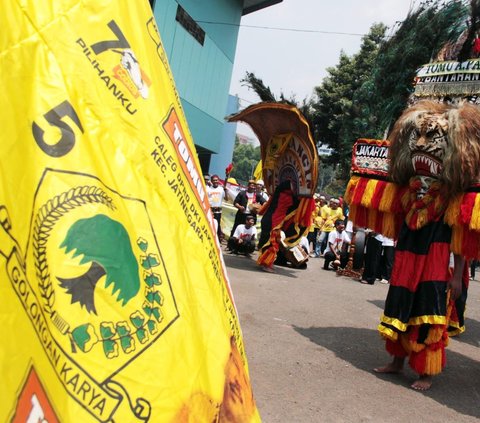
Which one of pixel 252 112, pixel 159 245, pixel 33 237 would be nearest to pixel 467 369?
pixel 159 245

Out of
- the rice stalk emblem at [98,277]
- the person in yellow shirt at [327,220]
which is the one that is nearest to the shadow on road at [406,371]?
the rice stalk emblem at [98,277]

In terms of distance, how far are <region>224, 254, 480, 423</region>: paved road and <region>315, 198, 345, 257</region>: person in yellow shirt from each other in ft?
19.7

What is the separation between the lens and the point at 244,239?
10.1 m

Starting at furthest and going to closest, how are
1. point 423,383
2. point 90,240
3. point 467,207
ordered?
1. point 423,383
2. point 467,207
3. point 90,240

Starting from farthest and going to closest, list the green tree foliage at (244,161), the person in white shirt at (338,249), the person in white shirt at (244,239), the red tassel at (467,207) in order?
the green tree foliage at (244,161) < the person in white shirt at (338,249) < the person in white shirt at (244,239) < the red tassel at (467,207)

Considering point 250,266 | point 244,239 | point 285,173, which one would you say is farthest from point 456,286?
point 244,239

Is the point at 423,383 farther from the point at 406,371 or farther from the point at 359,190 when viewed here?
the point at 359,190

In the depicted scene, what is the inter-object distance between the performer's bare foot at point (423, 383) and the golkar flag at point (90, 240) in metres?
2.76

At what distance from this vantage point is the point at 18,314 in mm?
1028

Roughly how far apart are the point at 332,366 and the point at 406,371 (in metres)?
0.65

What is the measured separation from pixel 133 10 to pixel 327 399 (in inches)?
Result: 105

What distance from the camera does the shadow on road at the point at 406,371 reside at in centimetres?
A: 353

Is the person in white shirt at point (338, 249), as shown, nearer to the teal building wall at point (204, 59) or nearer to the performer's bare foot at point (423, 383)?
the performer's bare foot at point (423, 383)

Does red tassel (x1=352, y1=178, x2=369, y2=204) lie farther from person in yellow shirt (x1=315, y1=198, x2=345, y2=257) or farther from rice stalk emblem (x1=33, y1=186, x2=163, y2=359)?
person in yellow shirt (x1=315, y1=198, x2=345, y2=257)
